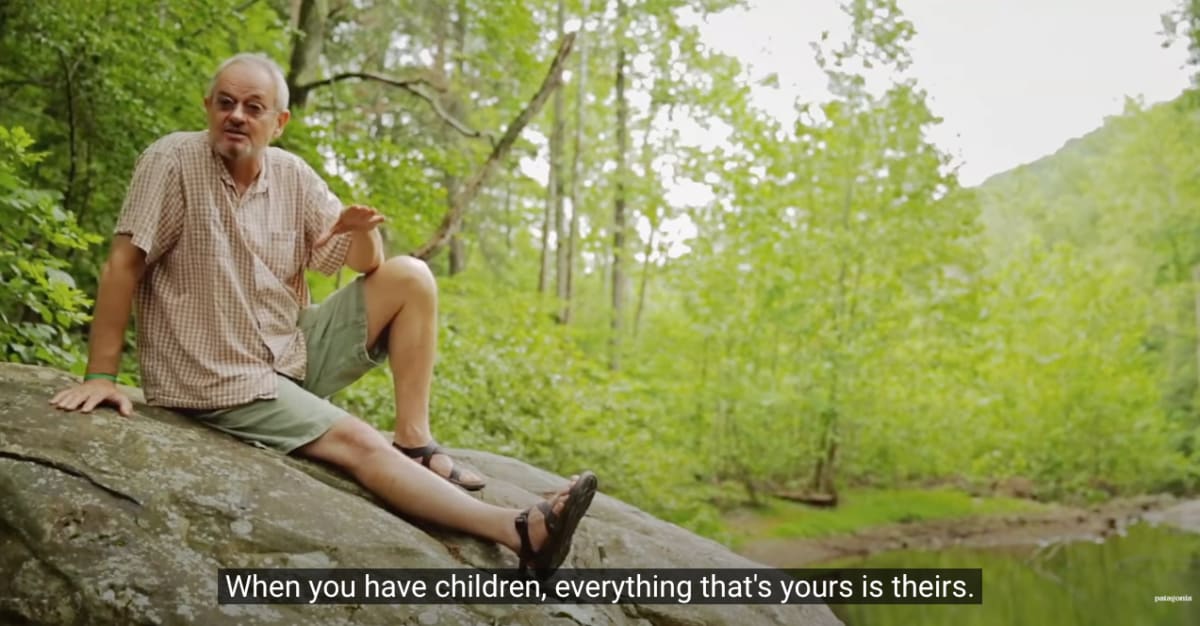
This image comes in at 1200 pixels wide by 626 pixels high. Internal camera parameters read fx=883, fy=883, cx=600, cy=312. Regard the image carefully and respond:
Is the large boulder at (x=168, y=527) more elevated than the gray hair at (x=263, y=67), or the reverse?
the gray hair at (x=263, y=67)

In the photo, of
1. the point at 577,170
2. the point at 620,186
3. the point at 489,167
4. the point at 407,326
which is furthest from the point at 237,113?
the point at 620,186

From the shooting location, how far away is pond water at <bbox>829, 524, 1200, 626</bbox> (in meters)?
8.48

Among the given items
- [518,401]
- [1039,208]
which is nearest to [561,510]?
[518,401]

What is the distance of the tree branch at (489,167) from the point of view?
21.3 ft

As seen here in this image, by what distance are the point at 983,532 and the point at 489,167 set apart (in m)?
10.7

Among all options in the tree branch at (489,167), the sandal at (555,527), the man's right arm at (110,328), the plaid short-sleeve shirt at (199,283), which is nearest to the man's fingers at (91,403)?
the man's right arm at (110,328)

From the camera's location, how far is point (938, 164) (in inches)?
501

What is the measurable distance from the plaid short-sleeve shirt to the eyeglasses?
0.54ft

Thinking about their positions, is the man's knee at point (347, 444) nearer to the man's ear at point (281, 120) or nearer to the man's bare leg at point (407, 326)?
the man's bare leg at point (407, 326)

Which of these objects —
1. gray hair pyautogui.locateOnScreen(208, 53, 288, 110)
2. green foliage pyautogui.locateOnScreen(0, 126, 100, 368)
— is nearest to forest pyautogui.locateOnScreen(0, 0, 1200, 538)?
green foliage pyautogui.locateOnScreen(0, 126, 100, 368)

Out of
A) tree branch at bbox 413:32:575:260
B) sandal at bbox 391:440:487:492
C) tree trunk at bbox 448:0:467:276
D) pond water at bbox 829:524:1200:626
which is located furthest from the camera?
tree trunk at bbox 448:0:467:276

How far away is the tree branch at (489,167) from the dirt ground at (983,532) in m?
5.91

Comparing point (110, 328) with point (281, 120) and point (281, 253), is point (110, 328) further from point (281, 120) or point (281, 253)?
point (281, 120)

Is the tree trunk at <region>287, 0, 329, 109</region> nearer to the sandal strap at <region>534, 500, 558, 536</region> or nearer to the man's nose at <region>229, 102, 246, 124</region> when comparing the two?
the man's nose at <region>229, 102, 246, 124</region>
